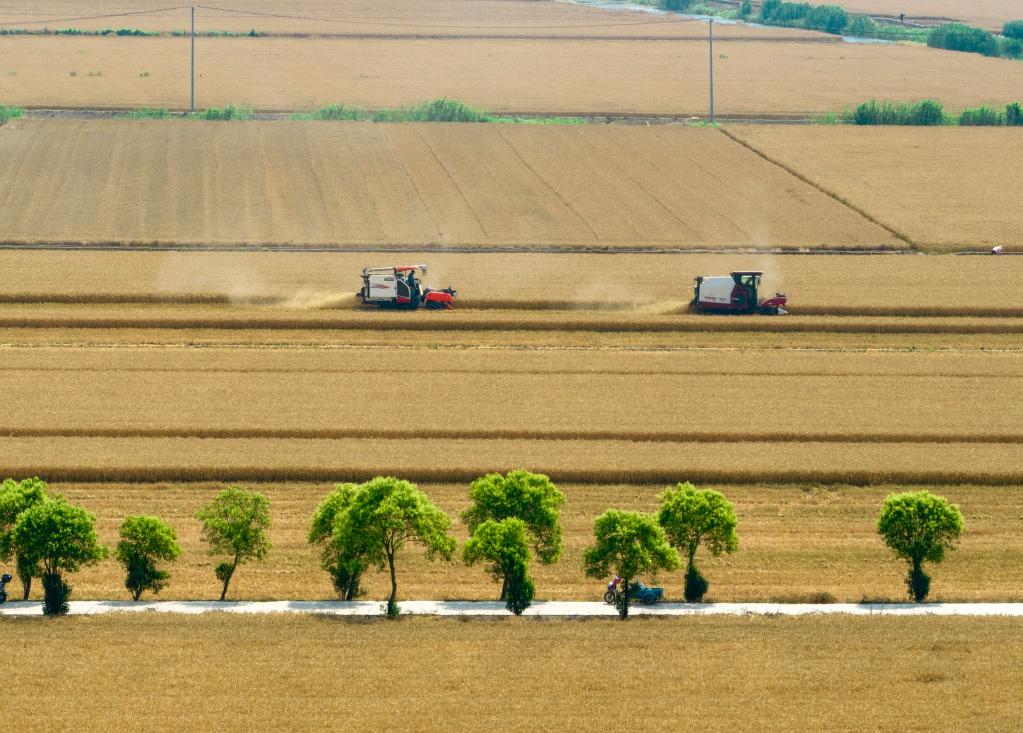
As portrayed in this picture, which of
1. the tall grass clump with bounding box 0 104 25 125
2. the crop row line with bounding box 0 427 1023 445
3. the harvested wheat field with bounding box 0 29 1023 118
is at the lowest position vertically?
the crop row line with bounding box 0 427 1023 445

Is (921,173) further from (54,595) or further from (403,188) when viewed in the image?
(54,595)

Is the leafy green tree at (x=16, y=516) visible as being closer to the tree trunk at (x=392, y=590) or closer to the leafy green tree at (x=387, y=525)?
the leafy green tree at (x=387, y=525)

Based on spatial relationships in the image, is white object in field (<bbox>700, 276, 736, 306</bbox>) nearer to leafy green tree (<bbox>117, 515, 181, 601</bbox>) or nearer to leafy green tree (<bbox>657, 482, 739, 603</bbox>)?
leafy green tree (<bbox>657, 482, 739, 603</bbox>)

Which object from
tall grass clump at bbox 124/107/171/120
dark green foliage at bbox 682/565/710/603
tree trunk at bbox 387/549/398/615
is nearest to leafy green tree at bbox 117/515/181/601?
tree trunk at bbox 387/549/398/615

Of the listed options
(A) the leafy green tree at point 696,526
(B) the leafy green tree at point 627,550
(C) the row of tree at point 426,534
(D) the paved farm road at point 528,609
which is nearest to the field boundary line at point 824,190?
(C) the row of tree at point 426,534

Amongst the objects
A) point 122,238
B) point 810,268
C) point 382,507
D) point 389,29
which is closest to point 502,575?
point 382,507

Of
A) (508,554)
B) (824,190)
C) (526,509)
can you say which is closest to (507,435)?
(526,509)
